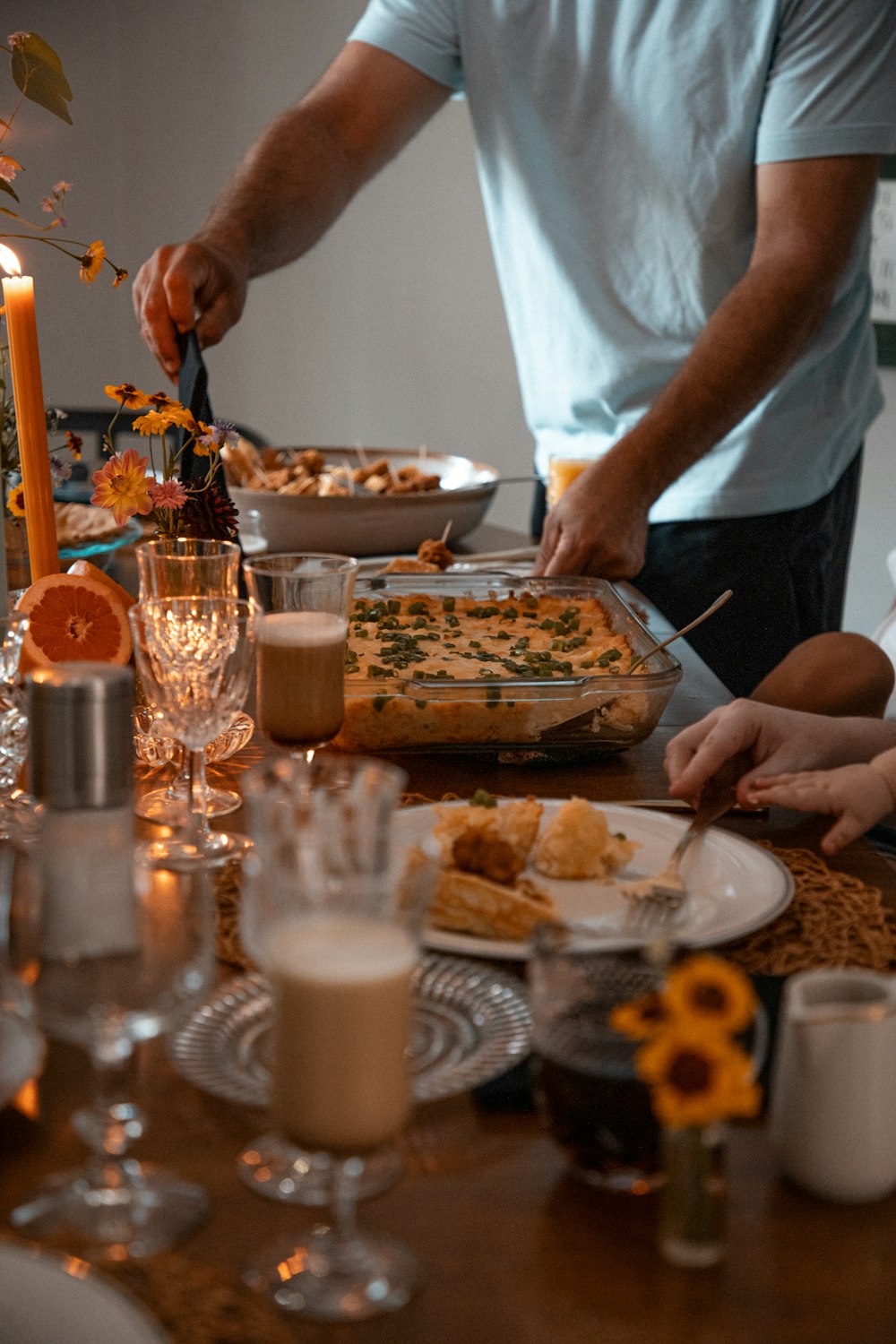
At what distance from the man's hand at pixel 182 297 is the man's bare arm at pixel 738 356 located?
0.58 m

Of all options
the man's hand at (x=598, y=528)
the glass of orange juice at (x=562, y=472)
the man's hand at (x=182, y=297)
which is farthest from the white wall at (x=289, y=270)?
the man's hand at (x=182, y=297)

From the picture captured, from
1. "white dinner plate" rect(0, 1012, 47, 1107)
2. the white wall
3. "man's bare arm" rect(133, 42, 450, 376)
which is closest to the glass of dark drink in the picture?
"white dinner plate" rect(0, 1012, 47, 1107)

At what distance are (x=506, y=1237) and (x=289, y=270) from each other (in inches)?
186

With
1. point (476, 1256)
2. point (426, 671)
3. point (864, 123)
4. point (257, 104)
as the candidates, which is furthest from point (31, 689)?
point (257, 104)

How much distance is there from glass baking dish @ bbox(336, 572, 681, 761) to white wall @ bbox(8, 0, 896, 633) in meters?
2.99

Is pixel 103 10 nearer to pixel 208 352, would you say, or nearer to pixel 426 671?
pixel 208 352

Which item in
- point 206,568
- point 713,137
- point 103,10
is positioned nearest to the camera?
point 206,568

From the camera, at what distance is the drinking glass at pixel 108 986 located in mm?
737

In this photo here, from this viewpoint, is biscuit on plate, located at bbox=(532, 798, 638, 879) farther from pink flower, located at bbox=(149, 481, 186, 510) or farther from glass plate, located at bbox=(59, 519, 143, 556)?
→ glass plate, located at bbox=(59, 519, 143, 556)

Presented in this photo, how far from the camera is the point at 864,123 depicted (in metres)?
2.46

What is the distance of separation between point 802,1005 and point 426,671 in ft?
2.89

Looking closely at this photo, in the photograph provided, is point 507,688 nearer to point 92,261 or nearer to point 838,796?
point 838,796

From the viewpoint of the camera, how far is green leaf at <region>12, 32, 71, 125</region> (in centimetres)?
139

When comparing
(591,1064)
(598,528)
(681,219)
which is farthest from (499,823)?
(681,219)
